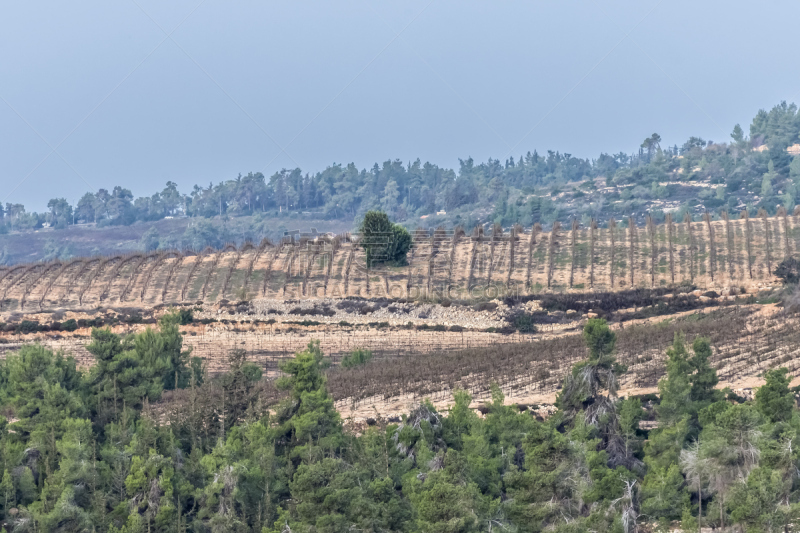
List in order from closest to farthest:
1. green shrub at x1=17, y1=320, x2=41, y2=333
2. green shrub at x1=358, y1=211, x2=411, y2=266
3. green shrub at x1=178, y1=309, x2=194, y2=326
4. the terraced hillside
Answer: green shrub at x1=17, y1=320, x2=41, y2=333 → green shrub at x1=178, y1=309, x2=194, y2=326 → the terraced hillside → green shrub at x1=358, y1=211, x2=411, y2=266

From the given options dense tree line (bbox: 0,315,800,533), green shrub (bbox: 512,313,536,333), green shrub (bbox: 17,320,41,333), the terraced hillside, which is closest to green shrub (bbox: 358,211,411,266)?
the terraced hillside

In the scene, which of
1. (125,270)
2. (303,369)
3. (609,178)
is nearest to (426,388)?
(303,369)

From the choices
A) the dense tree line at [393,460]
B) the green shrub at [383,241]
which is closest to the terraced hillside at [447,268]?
the green shrub at [383,241]

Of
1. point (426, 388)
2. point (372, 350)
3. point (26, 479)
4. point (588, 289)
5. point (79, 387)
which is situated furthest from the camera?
point (588, 289)

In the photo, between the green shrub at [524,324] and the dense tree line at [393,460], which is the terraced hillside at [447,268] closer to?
the green shrub at [524,324]

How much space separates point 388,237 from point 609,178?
118 metres

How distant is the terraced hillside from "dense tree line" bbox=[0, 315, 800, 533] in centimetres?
3359

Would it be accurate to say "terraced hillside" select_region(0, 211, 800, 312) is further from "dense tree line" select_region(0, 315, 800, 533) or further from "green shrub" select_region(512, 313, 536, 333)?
"dense tree line" select_region(0, 315, 800, 533)

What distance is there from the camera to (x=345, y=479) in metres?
22.9

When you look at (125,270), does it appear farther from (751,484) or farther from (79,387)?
(751,484)

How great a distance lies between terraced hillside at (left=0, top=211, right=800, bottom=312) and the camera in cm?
6638

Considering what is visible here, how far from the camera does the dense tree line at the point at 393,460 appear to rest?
73.9ft

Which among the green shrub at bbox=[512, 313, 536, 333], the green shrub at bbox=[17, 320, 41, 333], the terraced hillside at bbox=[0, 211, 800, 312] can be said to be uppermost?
the terraced hillside at bbox=[0, 211, 800, 312]

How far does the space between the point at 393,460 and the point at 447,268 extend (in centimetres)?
4377
